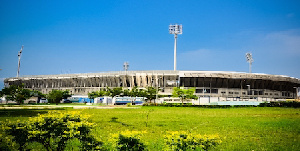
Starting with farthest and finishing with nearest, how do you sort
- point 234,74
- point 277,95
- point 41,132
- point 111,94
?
point 277,95 < point 234,74 < point 111,94 < point 41,132

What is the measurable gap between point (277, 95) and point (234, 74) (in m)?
23.3

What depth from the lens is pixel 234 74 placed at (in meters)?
70.2

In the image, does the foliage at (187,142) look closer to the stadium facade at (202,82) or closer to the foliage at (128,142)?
the foliage at (128,142)

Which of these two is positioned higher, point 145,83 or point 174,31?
point 174,31

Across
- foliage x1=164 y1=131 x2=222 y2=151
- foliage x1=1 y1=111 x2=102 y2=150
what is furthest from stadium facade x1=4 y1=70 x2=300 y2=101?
foliage x1=1 y1=111 x2=102 y2=150

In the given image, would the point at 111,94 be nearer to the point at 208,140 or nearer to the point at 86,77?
the point at 86,77

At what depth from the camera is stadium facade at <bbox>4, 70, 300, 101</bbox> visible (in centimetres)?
7088

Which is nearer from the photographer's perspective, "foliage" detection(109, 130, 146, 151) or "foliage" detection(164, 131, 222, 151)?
"foliage" detection(109, 130, 146, 151)

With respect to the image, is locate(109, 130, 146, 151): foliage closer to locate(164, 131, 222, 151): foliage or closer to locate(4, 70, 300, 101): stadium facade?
locate(164, 131, 222, 151): foliage

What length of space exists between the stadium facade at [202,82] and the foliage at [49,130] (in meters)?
66.5

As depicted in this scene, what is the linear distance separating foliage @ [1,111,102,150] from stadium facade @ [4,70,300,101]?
6654 cm

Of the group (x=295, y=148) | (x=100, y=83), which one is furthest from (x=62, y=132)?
(x=100, y=83)

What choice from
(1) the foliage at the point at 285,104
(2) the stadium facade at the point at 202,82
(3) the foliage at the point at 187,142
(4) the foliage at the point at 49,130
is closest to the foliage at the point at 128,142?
(4) the foliage at the point at 49,130

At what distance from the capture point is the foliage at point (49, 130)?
17.1 feet
